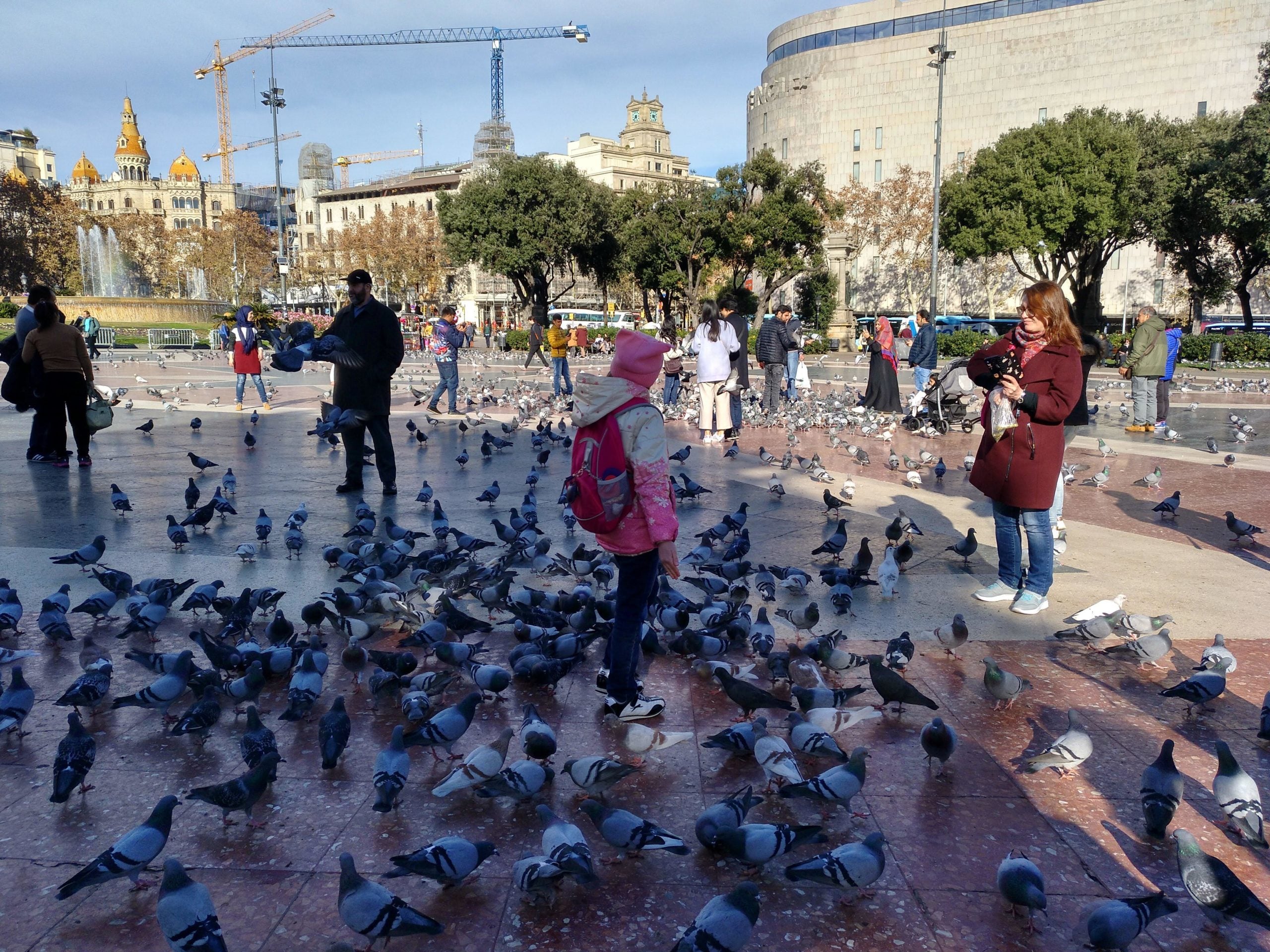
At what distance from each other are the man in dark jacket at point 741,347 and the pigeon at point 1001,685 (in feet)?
26.9

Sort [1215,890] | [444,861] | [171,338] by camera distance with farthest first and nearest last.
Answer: [171,338], [444,861], [1215,890]

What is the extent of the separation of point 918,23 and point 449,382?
67015 mm

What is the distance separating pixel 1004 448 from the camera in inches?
208

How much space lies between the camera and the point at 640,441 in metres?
3.62

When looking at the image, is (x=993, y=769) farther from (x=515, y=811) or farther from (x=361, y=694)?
(x=361, y=694)

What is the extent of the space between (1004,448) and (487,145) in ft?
417

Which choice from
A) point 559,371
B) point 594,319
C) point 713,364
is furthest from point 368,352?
point 594,319

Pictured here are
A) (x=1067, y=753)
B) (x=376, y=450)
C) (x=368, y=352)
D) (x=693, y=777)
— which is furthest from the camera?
(x=376, y=450)

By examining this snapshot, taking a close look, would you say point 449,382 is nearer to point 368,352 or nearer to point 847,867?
point 368,352

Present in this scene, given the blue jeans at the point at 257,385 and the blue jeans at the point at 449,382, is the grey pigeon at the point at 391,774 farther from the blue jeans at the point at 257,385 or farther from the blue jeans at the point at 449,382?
the blue jeans at the point at 257,385

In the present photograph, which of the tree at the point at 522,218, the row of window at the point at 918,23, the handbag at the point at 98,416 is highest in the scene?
the row of window at the point at 918,23

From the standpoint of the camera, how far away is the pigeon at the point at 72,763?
3203 millimetres

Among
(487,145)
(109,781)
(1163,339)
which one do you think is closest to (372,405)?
(109,781)

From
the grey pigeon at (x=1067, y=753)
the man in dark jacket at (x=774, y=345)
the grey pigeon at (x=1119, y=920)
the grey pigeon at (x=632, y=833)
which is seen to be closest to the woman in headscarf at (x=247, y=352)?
the man in dark jacket at (x=774, y=345)
